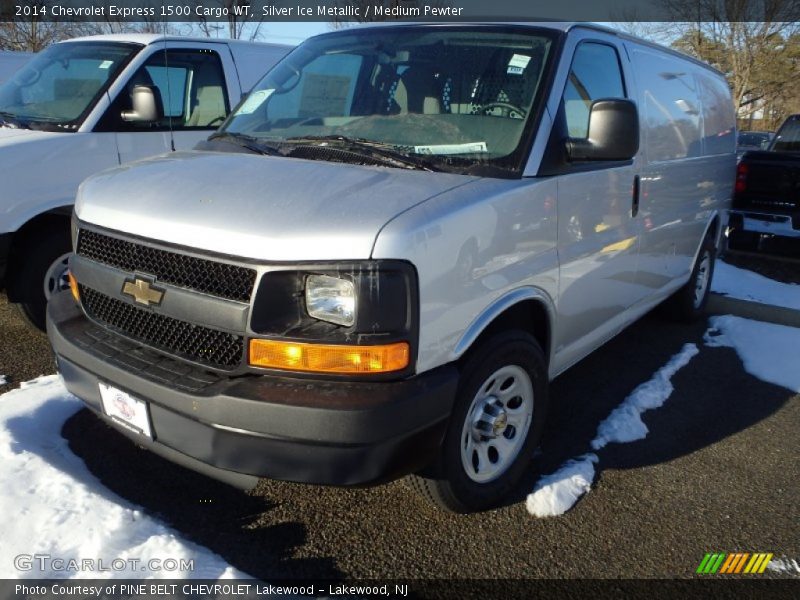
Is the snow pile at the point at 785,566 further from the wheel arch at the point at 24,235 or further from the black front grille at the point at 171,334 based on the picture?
the wheel arch at the point at 24,235

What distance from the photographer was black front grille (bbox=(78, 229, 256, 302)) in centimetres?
229

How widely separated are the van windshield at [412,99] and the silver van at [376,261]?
0.04ft

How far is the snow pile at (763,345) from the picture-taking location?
473cm

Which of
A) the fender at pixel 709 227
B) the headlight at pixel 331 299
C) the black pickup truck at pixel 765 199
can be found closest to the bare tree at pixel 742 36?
the black pickup truck at pixel 765 199

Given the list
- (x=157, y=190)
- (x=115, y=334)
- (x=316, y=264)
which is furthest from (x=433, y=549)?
(x=157, y=190)

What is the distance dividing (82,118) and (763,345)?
5463mm

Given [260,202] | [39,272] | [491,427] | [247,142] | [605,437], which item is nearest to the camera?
[260,202]

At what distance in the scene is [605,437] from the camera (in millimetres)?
3680

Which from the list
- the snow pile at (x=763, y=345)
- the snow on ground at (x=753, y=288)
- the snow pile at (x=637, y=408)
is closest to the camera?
the snow pile at (x=637, y=408)

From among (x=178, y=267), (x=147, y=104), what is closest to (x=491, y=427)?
(x=178, y=267)

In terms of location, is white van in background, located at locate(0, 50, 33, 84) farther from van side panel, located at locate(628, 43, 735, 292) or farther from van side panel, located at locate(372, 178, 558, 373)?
van side panel, located at locate(372, 178, 558, 373)

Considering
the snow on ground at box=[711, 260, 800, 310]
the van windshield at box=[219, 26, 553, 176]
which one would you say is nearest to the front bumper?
the van windshield at box=[219, 26, 553, 176]

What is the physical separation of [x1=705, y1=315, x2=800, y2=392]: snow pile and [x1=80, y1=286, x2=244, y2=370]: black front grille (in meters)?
3.95

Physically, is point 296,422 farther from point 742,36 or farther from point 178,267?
point 742,36
